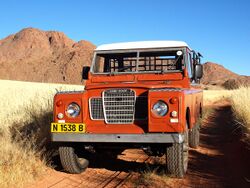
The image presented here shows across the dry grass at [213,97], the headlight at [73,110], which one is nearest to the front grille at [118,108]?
the headlight at [73,110]

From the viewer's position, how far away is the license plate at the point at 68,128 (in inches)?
248

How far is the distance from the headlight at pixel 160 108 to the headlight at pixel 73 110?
4.34ft

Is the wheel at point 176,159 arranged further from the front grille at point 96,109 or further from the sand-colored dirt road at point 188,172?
the front grille at point 96,109

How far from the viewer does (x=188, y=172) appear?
23.1ft

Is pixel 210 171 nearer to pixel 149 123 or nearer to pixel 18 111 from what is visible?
pixel 149 123

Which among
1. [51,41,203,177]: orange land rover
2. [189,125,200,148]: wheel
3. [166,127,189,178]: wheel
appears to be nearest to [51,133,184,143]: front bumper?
[51,41,203,177]: orange land rover

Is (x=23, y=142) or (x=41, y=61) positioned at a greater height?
(x=41, y=61)

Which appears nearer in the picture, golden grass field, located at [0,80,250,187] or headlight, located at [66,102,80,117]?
golden grass field, located at [0,80,250,187]

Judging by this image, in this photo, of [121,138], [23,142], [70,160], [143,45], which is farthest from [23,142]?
[143,45]

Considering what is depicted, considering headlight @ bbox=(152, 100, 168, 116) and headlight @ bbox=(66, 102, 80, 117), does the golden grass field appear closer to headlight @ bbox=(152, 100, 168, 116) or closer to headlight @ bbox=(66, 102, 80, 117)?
headlight @ bbox=(66, 102, 80, 117)

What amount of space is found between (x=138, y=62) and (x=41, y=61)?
337 ft

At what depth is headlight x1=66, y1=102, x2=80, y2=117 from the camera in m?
6.45

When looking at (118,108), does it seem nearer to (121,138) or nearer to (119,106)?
(119,106)

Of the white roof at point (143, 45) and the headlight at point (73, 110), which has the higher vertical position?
the white roof at point (143, 45)
